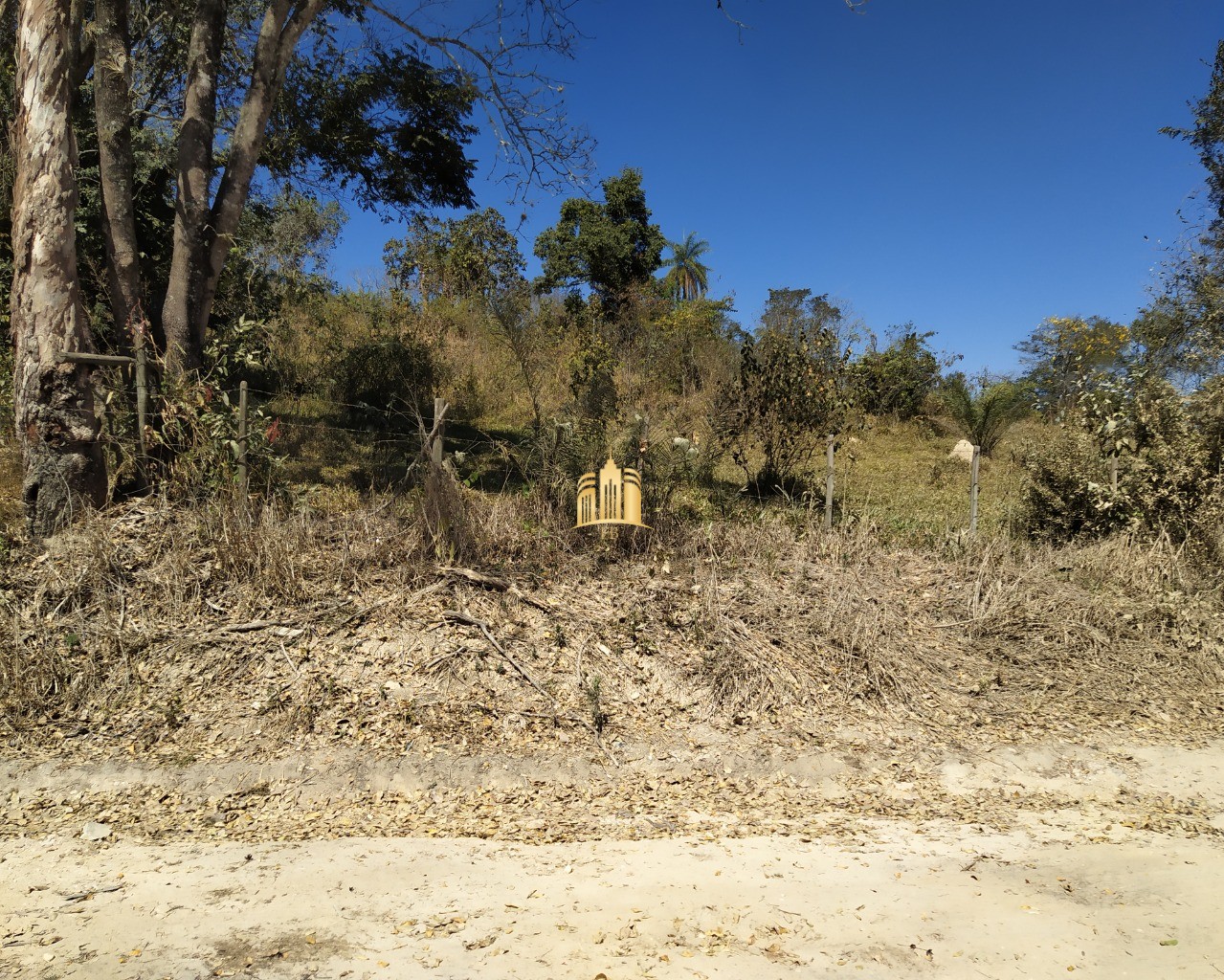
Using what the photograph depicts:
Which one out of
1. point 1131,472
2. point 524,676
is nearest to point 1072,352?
point 1131,472

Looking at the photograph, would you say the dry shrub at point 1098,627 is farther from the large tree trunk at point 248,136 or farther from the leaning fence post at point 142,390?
the large tree trunk at point 248,136

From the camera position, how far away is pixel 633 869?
13.9 ft

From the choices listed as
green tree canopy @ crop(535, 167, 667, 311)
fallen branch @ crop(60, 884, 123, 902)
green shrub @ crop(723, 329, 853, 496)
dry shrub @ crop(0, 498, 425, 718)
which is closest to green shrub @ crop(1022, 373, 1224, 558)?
green shrub @ crop(723, 329, 853, 496)

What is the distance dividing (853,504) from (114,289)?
8.46 m

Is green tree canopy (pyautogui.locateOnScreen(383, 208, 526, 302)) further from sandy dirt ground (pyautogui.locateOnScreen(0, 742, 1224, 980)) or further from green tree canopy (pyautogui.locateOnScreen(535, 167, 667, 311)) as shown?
sandy dirt ground (pyautogui.locateOnScreen(0, 742, 1224, 980))

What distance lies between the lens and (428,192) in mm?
11930

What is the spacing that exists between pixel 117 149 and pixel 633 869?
7.68 metres

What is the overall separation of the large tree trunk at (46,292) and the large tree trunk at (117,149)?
478 millimetres

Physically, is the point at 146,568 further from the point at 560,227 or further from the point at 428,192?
the point at 560,227

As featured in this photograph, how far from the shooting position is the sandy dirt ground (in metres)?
3.45

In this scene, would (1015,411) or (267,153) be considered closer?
(267,153)

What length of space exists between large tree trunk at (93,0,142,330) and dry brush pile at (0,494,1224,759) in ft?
7.25

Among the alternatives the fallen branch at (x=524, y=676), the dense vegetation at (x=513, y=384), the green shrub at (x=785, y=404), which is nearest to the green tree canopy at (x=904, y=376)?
the dense vegetation at (x=513, y=384)

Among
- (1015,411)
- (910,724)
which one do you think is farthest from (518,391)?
(910,724)
